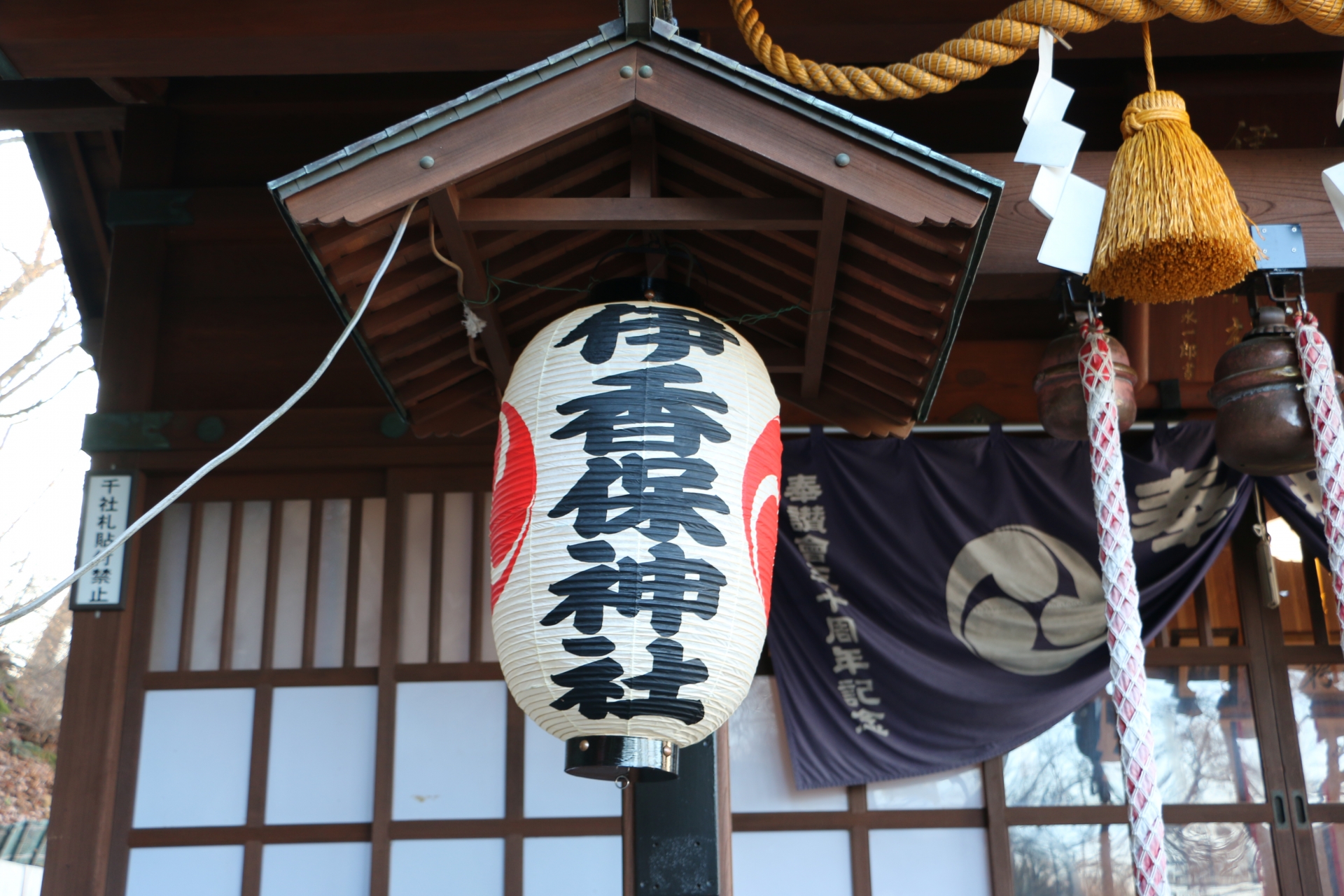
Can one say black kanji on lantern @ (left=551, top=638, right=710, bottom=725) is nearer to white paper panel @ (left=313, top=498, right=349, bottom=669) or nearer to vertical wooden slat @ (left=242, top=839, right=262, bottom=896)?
white paper panel @ (left=313, top=498, right=349, bottom=669)

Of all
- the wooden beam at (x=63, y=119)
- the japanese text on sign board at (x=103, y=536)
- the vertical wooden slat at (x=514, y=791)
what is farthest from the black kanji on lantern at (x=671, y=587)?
the wooden beam at (x=63, y=119)

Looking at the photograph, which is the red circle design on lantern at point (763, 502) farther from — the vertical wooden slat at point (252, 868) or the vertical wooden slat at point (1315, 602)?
the vertical wooden slat at point (1315, 602)

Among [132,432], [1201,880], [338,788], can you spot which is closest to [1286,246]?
[1201,880]

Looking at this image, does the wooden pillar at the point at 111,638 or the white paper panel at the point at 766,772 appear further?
the white paper panel at the point at 766,772

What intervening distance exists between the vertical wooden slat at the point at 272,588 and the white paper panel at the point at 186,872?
2.93ft

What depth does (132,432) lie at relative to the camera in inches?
214

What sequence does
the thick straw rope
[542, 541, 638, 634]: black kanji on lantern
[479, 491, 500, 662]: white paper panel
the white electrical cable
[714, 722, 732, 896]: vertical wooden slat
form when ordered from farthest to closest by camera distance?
[479, 491, 500, 662]: white paper panel < [714, 722, 732, 896]: vertical wooden slat < the thick straw rope < [542, 541, 638, 634]: black kanji on lantern < the white electrical cable

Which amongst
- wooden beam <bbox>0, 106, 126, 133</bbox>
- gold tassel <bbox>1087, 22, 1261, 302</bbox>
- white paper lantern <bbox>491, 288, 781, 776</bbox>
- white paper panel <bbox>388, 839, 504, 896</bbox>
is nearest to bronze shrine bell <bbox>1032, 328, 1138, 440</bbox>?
gold tassel <bbox>1087, 22, 1261, 302</bbox>

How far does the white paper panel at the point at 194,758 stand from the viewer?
5.11 m

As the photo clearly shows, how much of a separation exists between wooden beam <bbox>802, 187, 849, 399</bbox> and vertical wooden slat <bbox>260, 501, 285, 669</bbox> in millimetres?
2995

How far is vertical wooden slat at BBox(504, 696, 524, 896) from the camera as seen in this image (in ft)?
16.2

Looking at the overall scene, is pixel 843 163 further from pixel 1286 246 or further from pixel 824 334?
pixel 1286 246

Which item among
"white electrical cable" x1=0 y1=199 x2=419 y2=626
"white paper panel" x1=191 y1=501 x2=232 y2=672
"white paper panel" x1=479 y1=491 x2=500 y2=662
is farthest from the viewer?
"white paper panel" x1=191 y1=501 x2=232 y2=672

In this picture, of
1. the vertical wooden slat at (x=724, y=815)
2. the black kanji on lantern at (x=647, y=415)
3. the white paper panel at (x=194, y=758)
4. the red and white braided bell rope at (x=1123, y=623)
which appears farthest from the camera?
the white paper panel at (x=194, y=758)
